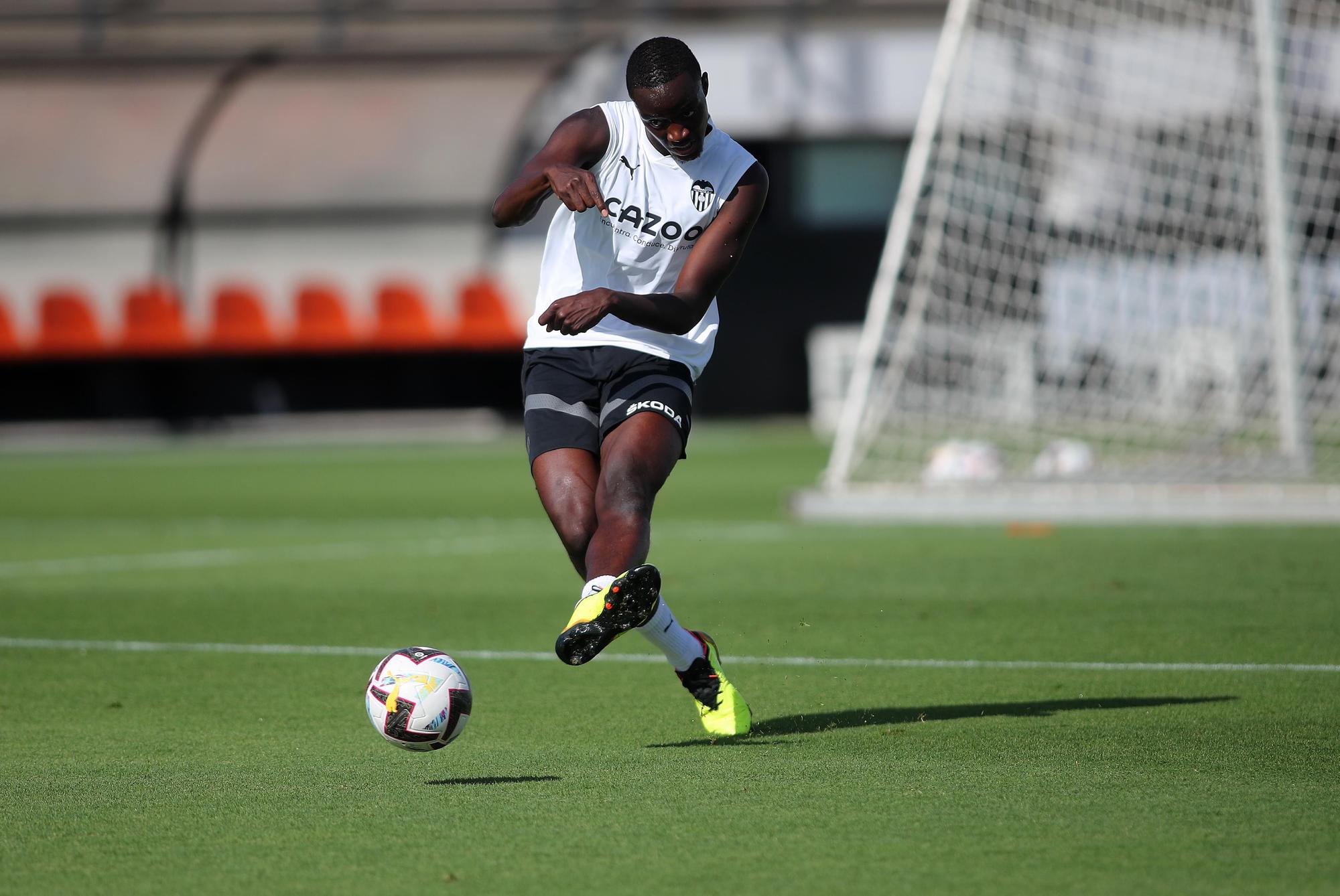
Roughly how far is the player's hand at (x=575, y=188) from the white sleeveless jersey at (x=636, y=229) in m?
0.31

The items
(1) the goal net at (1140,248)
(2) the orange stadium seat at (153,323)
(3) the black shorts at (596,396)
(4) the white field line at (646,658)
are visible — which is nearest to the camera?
(3) the black shorts at (596,396)

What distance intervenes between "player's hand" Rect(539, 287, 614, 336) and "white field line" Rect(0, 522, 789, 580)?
5998 mm

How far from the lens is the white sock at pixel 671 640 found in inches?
211

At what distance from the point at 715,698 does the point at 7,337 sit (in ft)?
68.6

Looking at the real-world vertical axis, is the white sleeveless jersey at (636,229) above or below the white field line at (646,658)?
above

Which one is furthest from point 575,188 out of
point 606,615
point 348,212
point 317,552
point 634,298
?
point 348,212

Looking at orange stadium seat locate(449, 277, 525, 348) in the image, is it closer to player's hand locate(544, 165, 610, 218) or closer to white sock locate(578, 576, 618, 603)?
player's hand locate(544, 165, 610, 218)

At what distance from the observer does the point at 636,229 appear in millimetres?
5527

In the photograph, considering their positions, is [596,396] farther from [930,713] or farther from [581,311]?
[930,713]

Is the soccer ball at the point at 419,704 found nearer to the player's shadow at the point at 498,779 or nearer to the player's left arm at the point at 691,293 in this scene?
the player's shadow at the point at 498,779

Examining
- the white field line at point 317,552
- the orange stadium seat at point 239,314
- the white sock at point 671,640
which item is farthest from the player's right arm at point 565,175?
the orange stadium seat at point 239,314

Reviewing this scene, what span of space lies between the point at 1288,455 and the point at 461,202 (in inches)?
592

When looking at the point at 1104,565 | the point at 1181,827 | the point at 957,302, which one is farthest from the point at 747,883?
the point at 957,302

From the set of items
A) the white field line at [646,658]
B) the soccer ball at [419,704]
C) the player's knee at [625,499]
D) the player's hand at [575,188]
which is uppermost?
the player's hand at [575,188]
